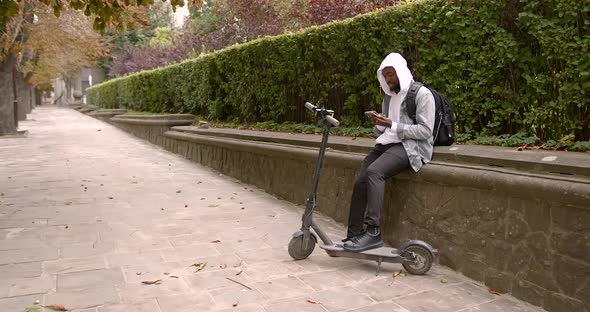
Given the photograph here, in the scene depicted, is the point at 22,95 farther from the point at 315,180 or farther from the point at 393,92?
the point at 393,92

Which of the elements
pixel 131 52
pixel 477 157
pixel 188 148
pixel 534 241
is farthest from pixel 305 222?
pixel 131 52

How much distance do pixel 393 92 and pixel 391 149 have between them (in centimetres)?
50

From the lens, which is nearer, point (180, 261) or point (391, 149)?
point (391, 149)

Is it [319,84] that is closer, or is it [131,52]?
[319,84]

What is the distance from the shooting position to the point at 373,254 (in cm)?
405

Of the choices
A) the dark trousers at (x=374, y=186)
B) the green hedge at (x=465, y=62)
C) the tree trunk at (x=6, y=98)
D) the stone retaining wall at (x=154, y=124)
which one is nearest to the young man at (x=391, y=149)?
the dark trousers at (x=374, y=186)

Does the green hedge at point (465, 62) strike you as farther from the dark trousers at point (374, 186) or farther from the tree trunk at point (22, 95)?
the tree trunk at point (22, 95)

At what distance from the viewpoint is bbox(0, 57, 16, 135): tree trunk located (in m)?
16.2

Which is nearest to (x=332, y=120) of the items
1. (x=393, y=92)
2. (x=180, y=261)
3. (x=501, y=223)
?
(x=393, y=92)

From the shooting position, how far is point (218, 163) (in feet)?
32.2

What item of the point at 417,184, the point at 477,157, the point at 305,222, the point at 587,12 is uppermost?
the point at 587,12

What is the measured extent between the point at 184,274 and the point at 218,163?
5.85m

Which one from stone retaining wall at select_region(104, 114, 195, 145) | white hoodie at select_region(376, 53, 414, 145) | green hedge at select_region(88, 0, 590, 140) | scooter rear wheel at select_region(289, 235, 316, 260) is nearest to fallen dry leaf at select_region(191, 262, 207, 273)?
scooter rear wheel at select_region(289, 235, 316, 260)

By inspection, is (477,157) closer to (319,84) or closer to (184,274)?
(184,274)
